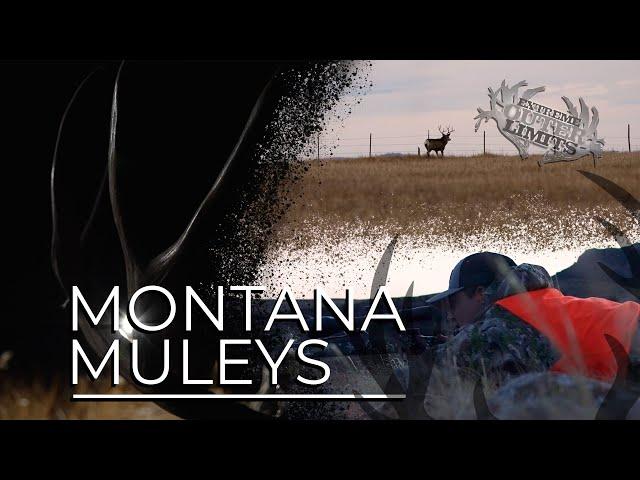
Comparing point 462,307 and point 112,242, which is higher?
point 112,242

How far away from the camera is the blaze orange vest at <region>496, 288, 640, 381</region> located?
13.1 ft

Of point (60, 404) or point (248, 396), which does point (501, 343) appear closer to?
point (248, 396)

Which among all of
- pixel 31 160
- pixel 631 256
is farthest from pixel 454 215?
pixel 31 160

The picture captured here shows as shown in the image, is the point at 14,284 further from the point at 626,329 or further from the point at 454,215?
the point at 626,329

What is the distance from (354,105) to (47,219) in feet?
5.27

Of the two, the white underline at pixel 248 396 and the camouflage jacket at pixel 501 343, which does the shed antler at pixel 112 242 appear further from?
the camouflage jacket at pixel 501 343

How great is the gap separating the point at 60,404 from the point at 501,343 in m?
2.18

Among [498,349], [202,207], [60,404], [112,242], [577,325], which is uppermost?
[202,207]

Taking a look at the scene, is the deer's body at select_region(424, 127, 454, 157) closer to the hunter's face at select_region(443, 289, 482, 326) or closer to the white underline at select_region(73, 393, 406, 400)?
the hunter's face at select_region(443, 289, 482, 326)

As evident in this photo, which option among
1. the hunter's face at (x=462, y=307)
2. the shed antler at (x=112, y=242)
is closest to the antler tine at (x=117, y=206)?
the shed antler at (x=112, y=242)

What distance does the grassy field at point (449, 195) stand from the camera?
411 centimetres

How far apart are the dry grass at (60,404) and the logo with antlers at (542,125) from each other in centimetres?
219

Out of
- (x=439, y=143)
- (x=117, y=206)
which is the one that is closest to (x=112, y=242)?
(x=117, y=206)

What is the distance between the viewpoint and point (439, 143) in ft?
13.7
